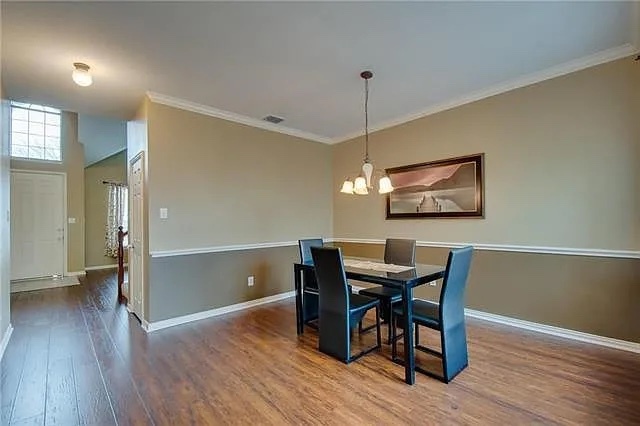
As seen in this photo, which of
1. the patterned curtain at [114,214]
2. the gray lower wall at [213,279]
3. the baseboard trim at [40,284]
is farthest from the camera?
the patterned curtain at [114,214]

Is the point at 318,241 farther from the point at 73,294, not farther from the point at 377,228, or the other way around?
the point at 73,294

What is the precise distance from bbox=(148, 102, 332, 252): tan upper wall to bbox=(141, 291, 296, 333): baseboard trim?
817mm

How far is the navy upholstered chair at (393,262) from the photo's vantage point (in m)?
3.00

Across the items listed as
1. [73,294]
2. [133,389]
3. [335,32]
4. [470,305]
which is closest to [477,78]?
[335,32]

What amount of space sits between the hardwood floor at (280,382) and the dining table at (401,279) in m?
0.18

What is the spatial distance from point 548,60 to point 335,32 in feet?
6.77

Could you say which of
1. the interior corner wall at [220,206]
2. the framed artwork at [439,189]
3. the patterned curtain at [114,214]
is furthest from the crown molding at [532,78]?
the patterned curtain at [114,214]

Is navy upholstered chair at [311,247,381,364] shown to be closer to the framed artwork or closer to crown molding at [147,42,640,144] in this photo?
the framed artwork

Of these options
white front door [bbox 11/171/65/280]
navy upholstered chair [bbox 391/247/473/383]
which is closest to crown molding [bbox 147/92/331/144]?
navy upholstered chair [bbox 391/247/473/383]

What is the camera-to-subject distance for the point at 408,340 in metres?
2.32

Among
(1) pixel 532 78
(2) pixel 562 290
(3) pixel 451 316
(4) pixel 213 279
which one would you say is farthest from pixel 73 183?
(2) pixel 562 290

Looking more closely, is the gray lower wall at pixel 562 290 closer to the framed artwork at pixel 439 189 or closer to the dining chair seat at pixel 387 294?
the framed artwork at pixel 439 189

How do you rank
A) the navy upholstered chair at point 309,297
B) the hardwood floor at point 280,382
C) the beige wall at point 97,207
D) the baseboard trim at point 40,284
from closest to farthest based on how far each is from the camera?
the hardwood floor at point 280,382
the navy upholstered chair at point 309,297
the baseboard trim at point 40,284
the beige wall at point 97,207

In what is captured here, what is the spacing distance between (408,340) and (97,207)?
850cm
